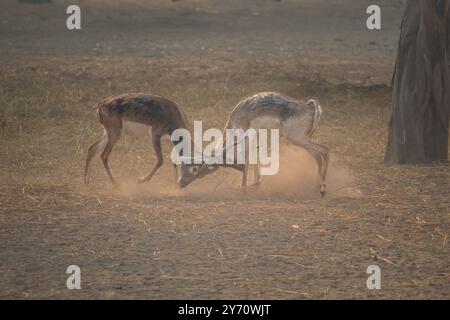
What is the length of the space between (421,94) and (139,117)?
12.6 ft

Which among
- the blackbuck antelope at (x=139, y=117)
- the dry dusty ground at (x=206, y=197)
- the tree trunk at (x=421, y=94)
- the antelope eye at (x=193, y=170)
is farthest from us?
the tree trunk at (x=421, y=94)

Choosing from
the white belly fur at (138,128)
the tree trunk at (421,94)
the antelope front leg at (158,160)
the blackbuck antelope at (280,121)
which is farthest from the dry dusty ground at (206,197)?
the white belly fur at (138,128)

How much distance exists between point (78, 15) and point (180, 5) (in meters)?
4.60

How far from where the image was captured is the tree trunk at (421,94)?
40.0 ft

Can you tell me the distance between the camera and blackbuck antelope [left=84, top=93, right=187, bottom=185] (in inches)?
436

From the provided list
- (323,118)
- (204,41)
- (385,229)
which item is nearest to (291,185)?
(385,229)

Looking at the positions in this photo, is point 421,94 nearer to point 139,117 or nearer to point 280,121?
point 280,121

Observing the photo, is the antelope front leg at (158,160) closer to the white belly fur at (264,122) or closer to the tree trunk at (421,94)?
the white belly fur at (264,122)

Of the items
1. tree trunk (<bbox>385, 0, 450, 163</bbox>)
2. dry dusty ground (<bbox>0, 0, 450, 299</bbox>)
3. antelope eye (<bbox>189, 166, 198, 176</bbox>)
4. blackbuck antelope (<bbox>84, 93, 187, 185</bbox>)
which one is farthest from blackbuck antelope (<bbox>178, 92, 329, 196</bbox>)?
tree trunk (<bbox>385, 0, 450, 163</bbox>)

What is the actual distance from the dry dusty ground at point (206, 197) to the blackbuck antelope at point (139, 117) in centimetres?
49

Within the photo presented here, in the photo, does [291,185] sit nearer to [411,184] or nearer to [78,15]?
[411,184]

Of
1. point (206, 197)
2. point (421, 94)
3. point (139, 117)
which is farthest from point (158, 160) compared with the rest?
point (421, 94)

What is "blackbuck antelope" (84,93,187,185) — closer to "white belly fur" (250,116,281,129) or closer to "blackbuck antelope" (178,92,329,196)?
"blackbuck antelope" (178,92,329,196)

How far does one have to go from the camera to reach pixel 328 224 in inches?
357
